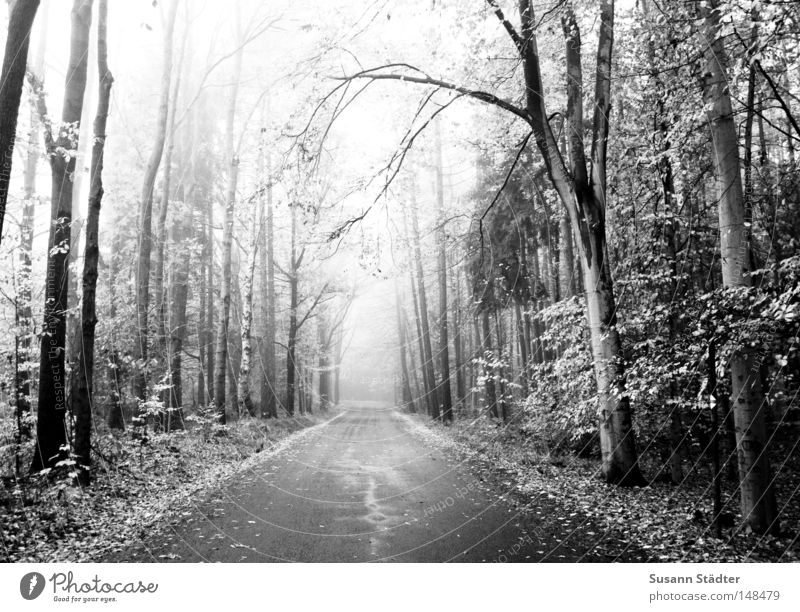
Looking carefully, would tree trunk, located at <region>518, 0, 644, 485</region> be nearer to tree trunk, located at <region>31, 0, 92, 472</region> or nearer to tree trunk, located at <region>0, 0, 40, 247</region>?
tree trunk, located at <region>0, 0, 40, 247</region>

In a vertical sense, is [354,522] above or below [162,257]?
below

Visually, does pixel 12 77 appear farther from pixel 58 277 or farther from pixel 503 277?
pixel 503 277

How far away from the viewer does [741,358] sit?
14.9 ft

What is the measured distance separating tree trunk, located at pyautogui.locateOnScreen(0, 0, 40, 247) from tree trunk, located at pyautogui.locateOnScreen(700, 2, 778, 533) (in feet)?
→ 21.9

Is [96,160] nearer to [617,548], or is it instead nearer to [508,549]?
[508,549]

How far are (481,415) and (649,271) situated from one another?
13.1 metres

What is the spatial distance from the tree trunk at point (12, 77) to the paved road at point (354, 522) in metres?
3.67

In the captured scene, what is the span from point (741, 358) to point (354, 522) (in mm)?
4430

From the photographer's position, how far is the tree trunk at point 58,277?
246 inches

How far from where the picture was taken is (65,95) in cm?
697

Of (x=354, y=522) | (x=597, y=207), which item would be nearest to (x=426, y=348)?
(x=597, y=207)

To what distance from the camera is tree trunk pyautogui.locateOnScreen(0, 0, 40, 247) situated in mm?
4246

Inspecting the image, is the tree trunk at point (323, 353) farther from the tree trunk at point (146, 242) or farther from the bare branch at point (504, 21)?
the bare branch at point (504, 21)
